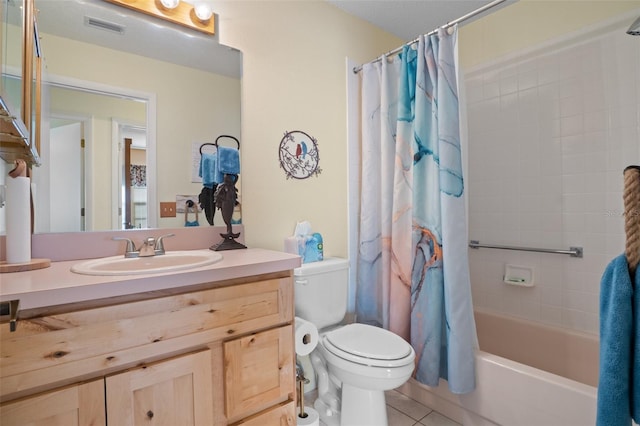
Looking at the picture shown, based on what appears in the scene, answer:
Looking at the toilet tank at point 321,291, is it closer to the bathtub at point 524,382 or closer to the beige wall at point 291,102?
the beige wall at point 291,102

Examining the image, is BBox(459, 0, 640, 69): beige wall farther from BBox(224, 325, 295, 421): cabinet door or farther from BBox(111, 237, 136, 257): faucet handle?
BBox(111, 237, 136, 257): faucet handle

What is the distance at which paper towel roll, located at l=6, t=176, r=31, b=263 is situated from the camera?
1.03 metres

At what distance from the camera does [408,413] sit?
5.79 feet

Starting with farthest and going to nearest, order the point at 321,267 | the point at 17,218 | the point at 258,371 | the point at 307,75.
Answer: the point at 307,75 < the point at 321,267 < the point at 258,371 < the point at 17,218

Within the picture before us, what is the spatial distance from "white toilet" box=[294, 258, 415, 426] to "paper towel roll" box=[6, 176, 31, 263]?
1.05 metres

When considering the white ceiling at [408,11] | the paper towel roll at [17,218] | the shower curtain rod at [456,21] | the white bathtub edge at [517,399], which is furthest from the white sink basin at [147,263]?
the white ceiling at [408,11]

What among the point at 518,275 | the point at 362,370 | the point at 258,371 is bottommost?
the point at 362,370

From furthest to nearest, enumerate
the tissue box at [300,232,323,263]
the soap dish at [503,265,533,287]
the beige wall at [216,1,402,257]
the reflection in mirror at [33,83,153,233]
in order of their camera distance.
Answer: the soap dish at [503,265,533,287] → the tissue box at [300,232,323,263] → the beige wall at [216,1,402,257] → the reflection in mirror at [33,83,153,233]

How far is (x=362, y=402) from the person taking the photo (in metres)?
1.53

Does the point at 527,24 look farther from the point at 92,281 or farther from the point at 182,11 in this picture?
the point at 92,281

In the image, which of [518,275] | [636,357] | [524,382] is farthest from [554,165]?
[636,357]

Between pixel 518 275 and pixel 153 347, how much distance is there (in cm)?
222

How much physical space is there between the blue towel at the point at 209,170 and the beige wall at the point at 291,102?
6.1 inches

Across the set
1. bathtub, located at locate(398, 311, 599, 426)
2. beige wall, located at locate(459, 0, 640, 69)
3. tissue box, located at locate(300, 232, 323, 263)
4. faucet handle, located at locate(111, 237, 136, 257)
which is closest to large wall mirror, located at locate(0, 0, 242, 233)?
faucet handle, located at locate(111, 237, 136, 257)
